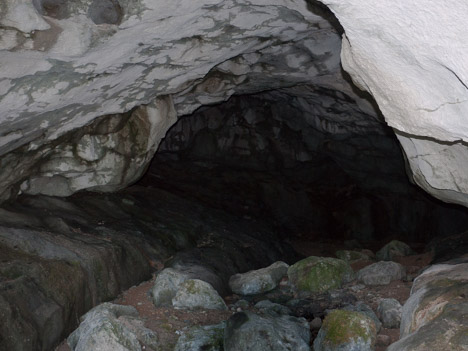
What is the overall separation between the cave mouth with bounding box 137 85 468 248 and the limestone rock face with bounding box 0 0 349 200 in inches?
120

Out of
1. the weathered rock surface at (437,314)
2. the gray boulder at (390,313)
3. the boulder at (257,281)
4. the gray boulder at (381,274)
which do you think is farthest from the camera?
the boulder at (257,281)

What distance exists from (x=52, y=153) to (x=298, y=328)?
13.6 ft

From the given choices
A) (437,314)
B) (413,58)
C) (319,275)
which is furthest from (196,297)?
(413,58)

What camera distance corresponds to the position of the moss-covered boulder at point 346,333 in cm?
363

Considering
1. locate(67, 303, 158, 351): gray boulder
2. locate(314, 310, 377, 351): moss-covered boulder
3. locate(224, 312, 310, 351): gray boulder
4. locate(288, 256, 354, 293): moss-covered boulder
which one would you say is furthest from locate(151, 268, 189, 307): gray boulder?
locate(314, 310, 377, 351): moss-covered boulder

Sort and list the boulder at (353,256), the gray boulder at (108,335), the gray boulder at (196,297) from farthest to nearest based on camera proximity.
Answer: the boulder at (353,256) < the gray boulder at (196,297) < the gray boulder at (108,335)

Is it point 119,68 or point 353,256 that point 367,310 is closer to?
point 353,256

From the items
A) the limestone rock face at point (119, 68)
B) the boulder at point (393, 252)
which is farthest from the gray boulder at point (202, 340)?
the boulder at point (393, 252)

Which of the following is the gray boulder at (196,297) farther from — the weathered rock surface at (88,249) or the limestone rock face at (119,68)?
the limestone rock face at (119,68)

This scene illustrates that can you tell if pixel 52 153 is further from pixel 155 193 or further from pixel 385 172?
pixel 385 172

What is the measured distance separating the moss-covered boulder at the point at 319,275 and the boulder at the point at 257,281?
193mm

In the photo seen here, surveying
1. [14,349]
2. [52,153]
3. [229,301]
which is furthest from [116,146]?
[14,349]

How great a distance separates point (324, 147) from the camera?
12.7 meters

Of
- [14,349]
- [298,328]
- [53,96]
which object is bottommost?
[298,328]
